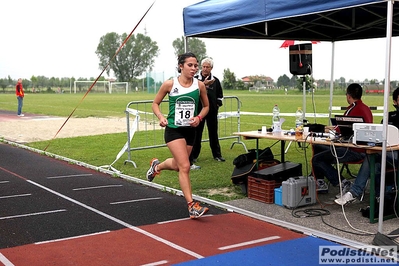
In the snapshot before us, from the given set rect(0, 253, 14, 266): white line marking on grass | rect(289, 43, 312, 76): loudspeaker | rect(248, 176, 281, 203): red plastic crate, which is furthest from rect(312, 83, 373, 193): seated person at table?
rect(0, 253, 14, 266): white line marking on grass

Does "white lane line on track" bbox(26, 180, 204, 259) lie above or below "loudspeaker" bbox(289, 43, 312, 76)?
below

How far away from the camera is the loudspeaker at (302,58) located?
8.78m

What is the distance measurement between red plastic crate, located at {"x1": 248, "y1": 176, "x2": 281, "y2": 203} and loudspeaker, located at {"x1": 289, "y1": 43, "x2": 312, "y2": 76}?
8.71 feet

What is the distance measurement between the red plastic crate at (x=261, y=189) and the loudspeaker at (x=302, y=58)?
265 centimetres

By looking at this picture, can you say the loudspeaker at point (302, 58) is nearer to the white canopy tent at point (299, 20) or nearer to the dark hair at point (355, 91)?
the white canopy tent at point (299, 20)

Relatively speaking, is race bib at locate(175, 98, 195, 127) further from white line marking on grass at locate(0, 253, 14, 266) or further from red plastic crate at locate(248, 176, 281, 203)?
white line marking on grass at locate(0, 253, 14, 266)

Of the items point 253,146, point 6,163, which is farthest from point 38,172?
point 253,146

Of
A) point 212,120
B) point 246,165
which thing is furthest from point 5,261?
point 212,120

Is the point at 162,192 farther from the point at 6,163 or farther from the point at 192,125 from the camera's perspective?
the point at 6,163

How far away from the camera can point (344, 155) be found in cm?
670

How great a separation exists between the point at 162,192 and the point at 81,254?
112 inches

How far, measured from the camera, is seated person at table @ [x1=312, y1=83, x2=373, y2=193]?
6762 mm

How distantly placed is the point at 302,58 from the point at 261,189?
295 cm

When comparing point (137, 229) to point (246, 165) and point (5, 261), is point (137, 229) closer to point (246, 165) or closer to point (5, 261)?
point (5, 261)
